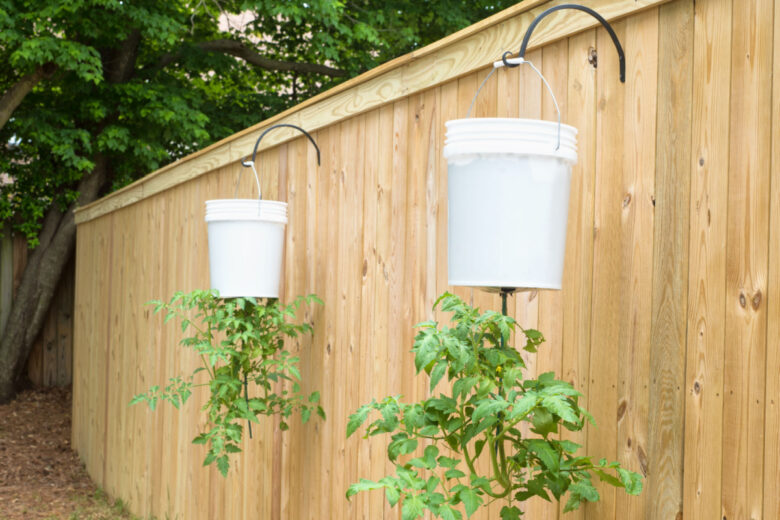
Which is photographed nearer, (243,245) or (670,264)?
(670,264)

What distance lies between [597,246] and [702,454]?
52cm

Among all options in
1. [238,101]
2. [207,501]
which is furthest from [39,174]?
[207,501]

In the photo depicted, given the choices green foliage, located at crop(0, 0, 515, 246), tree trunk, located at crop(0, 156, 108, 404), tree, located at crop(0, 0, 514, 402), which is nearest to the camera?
green foliage, located at crop(0, 0, 515, 246)

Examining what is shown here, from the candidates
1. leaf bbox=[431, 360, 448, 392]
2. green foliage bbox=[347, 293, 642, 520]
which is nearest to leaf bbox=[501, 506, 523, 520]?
green foliage bbox=[347, 293, 642, 520]

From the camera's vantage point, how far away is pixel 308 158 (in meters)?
3.37

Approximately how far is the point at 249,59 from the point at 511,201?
8135 mm

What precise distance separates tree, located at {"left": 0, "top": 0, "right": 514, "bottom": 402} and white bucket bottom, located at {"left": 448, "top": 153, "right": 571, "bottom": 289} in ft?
19.5

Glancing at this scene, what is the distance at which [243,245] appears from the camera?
9.91 feet

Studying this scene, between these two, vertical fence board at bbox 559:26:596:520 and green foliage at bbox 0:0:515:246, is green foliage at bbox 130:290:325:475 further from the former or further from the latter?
green foliage at bbox 0:0:515:246

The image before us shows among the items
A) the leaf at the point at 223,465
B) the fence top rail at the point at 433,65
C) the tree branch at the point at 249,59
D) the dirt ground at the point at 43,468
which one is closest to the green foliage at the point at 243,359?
the leaf at the point at 223,465

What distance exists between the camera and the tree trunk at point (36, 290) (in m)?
8.47

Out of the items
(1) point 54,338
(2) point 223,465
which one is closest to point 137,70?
A: (1) point 54,338

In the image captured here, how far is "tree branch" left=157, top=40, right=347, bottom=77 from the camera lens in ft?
29.8

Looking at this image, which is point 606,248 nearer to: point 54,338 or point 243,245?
point 243,245
